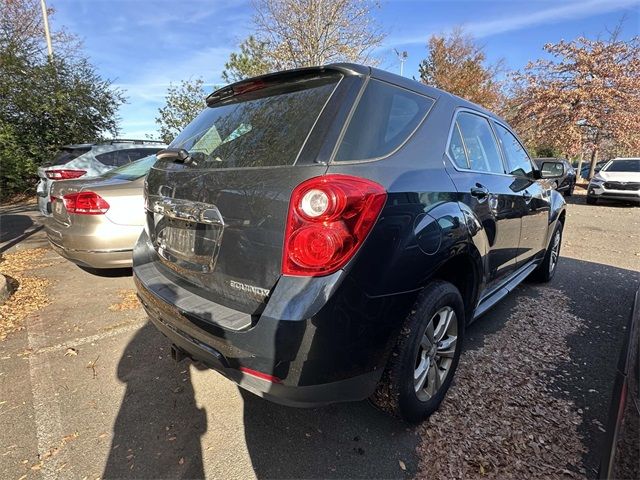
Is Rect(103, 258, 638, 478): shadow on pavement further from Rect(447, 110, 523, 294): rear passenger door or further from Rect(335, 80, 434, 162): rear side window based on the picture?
Rect(335, 80, 434, 162): rear side window

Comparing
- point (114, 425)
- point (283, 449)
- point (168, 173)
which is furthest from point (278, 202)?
point (114, 425)

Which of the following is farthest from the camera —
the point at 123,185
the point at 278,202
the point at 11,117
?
the point at 11,117

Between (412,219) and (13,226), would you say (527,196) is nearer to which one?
(412,219)

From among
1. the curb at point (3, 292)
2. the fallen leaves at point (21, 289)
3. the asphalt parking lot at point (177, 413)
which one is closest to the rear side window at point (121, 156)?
the fallen leaves at point (21, 289)

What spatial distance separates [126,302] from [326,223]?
3258mm

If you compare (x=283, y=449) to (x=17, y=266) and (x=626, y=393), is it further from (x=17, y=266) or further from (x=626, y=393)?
(x=17, y=266)

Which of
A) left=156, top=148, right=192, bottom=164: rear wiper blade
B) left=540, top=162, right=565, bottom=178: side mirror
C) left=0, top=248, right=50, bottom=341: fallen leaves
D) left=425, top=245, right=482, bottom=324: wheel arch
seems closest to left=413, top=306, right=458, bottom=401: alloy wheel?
left=425, top=245, right=482, bottom=324: wheel arch

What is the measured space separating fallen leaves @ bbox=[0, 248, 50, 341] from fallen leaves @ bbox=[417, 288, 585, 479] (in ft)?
11.8

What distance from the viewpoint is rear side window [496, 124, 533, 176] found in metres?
3.34

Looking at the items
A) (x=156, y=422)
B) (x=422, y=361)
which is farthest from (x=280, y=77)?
(x=156, y=422)

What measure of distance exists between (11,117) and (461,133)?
15.8 metres

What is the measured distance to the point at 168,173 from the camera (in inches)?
88.3

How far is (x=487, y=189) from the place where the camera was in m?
2.60

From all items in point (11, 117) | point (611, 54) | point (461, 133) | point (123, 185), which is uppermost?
point (611, 54)
